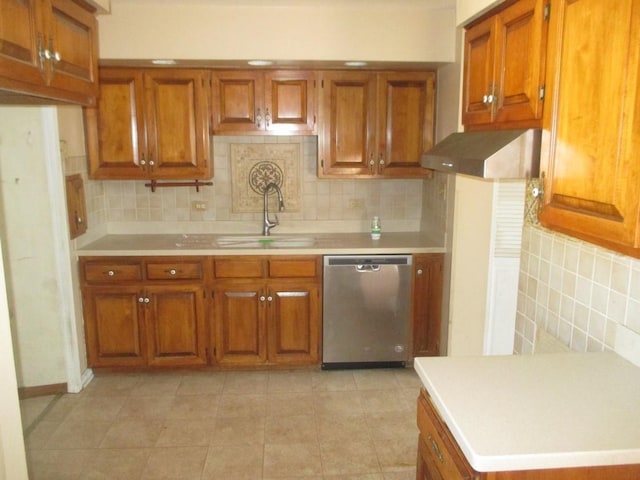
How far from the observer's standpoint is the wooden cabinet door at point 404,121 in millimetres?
3475

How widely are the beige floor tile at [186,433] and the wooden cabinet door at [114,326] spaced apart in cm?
71

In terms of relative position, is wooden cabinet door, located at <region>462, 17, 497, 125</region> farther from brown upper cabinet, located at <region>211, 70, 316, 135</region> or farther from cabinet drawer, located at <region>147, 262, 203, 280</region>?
cabinet drawer, located at <region>147, 262, 203, 280</region>

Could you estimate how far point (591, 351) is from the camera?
5.46 ft

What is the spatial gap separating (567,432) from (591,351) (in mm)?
542

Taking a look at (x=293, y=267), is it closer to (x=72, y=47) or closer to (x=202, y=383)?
(x=202, y=383)

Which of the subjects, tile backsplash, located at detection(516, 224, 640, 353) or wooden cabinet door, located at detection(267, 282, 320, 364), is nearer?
tile backsplash, located at detection(516, 224, 640, 353)

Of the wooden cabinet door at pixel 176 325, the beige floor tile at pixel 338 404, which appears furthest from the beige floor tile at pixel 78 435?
the beige floor tile at pixel 338 404

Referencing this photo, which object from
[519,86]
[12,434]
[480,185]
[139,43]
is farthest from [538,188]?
[139,43]

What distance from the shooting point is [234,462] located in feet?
8.45

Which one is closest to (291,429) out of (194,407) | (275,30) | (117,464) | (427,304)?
(194,407)

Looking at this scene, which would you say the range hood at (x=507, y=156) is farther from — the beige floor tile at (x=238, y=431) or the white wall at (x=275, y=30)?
the beige floor tile at (x=238, y=431)

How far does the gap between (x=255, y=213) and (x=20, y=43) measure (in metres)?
2.48

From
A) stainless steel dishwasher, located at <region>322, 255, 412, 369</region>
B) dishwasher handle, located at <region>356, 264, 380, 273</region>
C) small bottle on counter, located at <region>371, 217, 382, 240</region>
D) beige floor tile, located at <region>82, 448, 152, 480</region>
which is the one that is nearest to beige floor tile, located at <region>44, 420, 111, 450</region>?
beige floor tile, located at <region>82, 448, 152, 480</region>

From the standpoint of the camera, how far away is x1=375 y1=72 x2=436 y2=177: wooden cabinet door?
3.47 m
